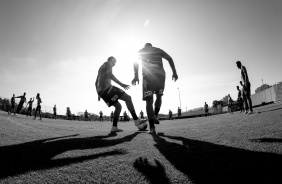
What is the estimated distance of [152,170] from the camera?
154cm

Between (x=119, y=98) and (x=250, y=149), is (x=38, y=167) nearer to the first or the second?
(x=250, y=149)

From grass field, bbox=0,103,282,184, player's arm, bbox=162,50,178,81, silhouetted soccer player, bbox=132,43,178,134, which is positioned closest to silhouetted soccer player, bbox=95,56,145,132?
silhouetted soccer player, bbox=132,43,178,134

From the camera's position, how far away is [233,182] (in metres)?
1.22

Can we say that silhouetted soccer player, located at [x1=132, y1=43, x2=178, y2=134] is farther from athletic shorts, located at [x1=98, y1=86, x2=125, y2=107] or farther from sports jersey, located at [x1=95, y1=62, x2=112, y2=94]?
sports jersey, located at [x1=95, y1=62, x2=112, y2=94]

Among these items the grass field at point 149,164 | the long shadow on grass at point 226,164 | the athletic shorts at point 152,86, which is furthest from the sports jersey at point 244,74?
the long shadow on grass at point 226,164

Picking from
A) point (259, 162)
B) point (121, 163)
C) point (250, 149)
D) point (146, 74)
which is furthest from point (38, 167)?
point (146, 74)

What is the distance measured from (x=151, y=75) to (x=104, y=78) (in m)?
1.51

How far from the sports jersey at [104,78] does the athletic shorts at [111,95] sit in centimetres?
13

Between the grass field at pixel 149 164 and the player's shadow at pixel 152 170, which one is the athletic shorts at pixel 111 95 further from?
the player's shadow at pixel 152 170

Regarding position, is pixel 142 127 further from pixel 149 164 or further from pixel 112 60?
pixel 149 164

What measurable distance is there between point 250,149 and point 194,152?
0.54 metres

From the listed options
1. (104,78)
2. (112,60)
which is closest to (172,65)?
(112,60)

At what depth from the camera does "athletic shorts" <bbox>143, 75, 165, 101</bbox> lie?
4.25m

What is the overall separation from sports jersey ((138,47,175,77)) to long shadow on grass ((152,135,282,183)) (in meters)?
2.62
